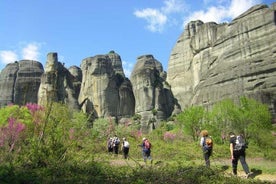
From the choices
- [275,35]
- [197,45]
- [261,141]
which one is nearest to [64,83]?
[197,45]

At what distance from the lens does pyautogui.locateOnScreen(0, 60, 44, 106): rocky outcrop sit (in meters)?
82.5

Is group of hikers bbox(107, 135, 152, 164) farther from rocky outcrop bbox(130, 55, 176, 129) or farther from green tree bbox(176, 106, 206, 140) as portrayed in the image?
rocky outcrop bbox(130, 55, 176, 129)

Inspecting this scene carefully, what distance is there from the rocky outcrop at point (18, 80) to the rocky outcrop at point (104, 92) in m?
13.0

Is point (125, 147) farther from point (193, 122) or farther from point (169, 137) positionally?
point (169, 137)

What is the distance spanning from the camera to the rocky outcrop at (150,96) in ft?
236

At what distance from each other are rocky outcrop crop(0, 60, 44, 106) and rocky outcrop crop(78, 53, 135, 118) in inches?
512

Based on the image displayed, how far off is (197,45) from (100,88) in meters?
25.5

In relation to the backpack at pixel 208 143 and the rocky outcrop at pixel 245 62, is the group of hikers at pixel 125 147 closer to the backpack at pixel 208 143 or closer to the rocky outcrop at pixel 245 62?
the backpack at pixel 208 143

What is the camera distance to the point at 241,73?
174 ft

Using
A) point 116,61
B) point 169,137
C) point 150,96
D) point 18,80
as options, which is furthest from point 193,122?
point 116,61

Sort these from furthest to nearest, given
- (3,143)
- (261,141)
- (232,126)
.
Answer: (232,126)
(261,141)
(3,143)

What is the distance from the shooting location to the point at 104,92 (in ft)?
245

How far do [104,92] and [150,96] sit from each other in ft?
33.0

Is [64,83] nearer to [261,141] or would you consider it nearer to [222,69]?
[222,69]
